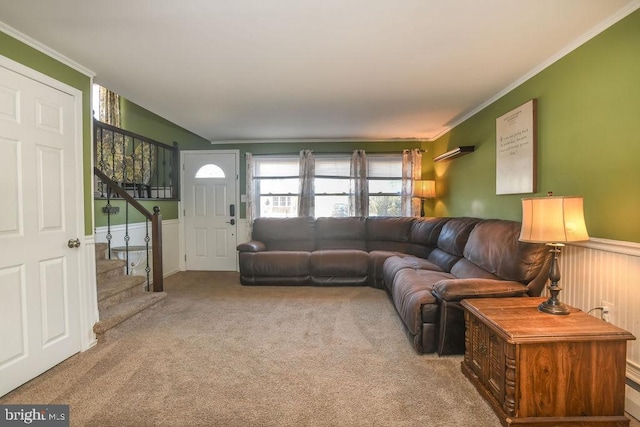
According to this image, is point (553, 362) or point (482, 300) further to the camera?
point (482, 300)

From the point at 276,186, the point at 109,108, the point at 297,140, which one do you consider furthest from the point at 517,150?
the point at 109,108

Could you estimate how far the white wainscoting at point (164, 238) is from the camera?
3869 millimetres

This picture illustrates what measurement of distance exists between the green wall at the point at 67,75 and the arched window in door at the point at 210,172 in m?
2.83

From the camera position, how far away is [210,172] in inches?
214

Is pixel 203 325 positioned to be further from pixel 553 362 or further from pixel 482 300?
pixel 553 362

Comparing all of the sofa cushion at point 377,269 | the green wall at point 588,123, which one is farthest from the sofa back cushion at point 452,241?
the sofa cushion at point 377,269

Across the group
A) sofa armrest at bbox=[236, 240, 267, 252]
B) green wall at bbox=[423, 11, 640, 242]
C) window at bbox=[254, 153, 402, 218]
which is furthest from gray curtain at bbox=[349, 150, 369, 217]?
green wall at bbox=[423, 11, 640, 242]

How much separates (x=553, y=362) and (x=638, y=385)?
66 centimetres

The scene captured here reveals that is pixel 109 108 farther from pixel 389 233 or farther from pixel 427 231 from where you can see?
pixel 427 231

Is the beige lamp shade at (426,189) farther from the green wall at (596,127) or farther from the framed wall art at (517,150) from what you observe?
the green wall at (596,127)

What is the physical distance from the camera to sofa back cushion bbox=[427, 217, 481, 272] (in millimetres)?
3381

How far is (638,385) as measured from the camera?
5.72 feet

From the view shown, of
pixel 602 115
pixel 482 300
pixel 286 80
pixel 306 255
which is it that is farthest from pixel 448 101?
pixel 306 255

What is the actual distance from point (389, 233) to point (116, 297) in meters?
3.55
